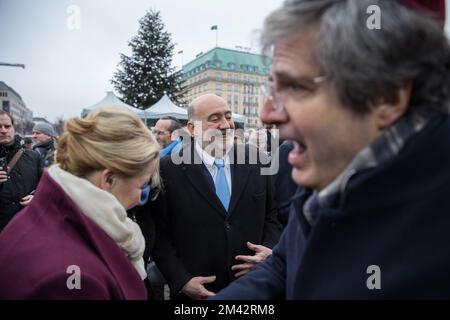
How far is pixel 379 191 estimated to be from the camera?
925 mm

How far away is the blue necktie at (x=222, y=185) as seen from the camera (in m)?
2.70

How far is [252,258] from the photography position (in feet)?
A: 8.14

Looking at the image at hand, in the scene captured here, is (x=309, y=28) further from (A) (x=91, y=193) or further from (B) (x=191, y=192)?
(B) (x=191, y=192)

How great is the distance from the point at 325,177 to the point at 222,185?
5.63ft

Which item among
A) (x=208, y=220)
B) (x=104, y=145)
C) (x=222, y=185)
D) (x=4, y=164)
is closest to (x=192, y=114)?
(x=222, y=185)

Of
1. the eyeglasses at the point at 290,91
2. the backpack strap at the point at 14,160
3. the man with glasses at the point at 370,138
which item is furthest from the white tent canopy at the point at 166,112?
the man with glasses at the point at 370,138

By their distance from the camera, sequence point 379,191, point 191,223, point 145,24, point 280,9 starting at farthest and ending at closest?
point 145,24
point 191,223
point 280,9
point 379,191

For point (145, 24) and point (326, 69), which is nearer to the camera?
point (326, 69)

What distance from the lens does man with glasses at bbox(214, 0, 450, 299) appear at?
0.91 meters

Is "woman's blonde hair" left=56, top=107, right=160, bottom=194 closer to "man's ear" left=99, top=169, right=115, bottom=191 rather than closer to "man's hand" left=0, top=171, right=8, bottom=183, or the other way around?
"man's ear" left=99, top=169, right=115, bottom=191

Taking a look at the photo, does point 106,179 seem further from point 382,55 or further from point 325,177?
point 382,55

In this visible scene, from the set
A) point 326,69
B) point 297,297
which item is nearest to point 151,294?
point 297,297

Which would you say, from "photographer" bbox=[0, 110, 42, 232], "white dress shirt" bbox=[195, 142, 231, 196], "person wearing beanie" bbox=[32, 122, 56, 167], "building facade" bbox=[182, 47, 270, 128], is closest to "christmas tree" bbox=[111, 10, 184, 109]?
"person wearing beanie" bbox=[32, 122, 56, 167]
